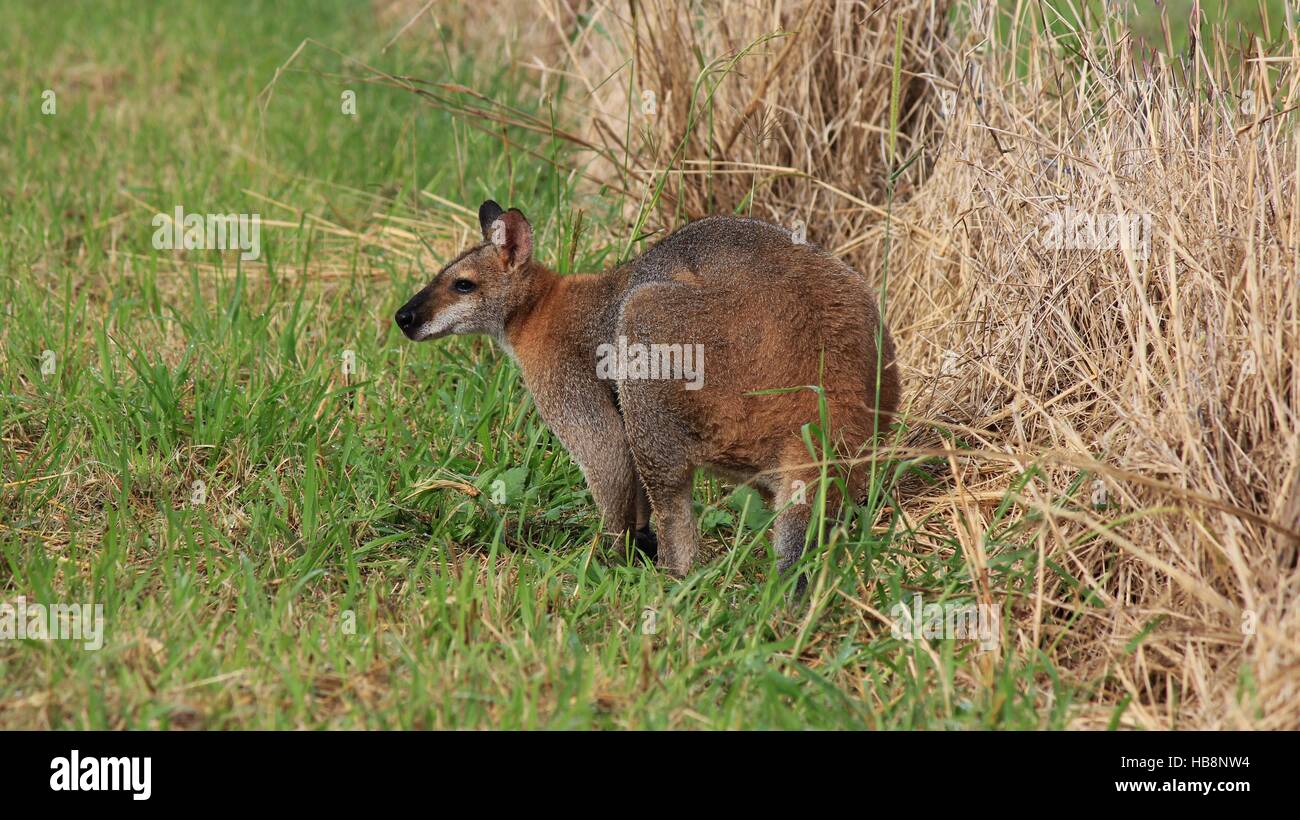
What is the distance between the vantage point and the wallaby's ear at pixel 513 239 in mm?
4656

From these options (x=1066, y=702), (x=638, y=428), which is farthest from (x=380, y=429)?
(x=1066, y=702)

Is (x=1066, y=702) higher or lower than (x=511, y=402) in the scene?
lower

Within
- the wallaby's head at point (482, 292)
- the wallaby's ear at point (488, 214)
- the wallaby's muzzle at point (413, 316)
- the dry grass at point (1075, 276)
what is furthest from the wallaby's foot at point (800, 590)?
the wallaby's ear at point (488, 214)

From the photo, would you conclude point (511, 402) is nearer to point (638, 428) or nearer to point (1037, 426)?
point (638, 428)

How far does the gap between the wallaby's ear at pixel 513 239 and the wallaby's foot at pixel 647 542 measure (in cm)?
99

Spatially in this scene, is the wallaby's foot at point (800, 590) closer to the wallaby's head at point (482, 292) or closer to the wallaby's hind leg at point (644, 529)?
the wallaby's hind leg at point (644, 529)

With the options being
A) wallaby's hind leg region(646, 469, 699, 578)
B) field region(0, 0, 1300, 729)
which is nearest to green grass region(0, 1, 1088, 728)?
field region(0, 0, 1300, 729)

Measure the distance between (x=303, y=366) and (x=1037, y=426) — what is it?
268 cm

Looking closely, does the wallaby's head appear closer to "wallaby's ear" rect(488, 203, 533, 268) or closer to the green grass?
"wallaby's ear" rect(488, 203, 533, 268)

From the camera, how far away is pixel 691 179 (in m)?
5.66

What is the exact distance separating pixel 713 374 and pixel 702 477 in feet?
2.72

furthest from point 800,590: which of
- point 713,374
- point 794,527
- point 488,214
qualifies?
point 488,214

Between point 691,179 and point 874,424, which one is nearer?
point 874,424

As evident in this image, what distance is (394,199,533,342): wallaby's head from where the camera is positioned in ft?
15.3
